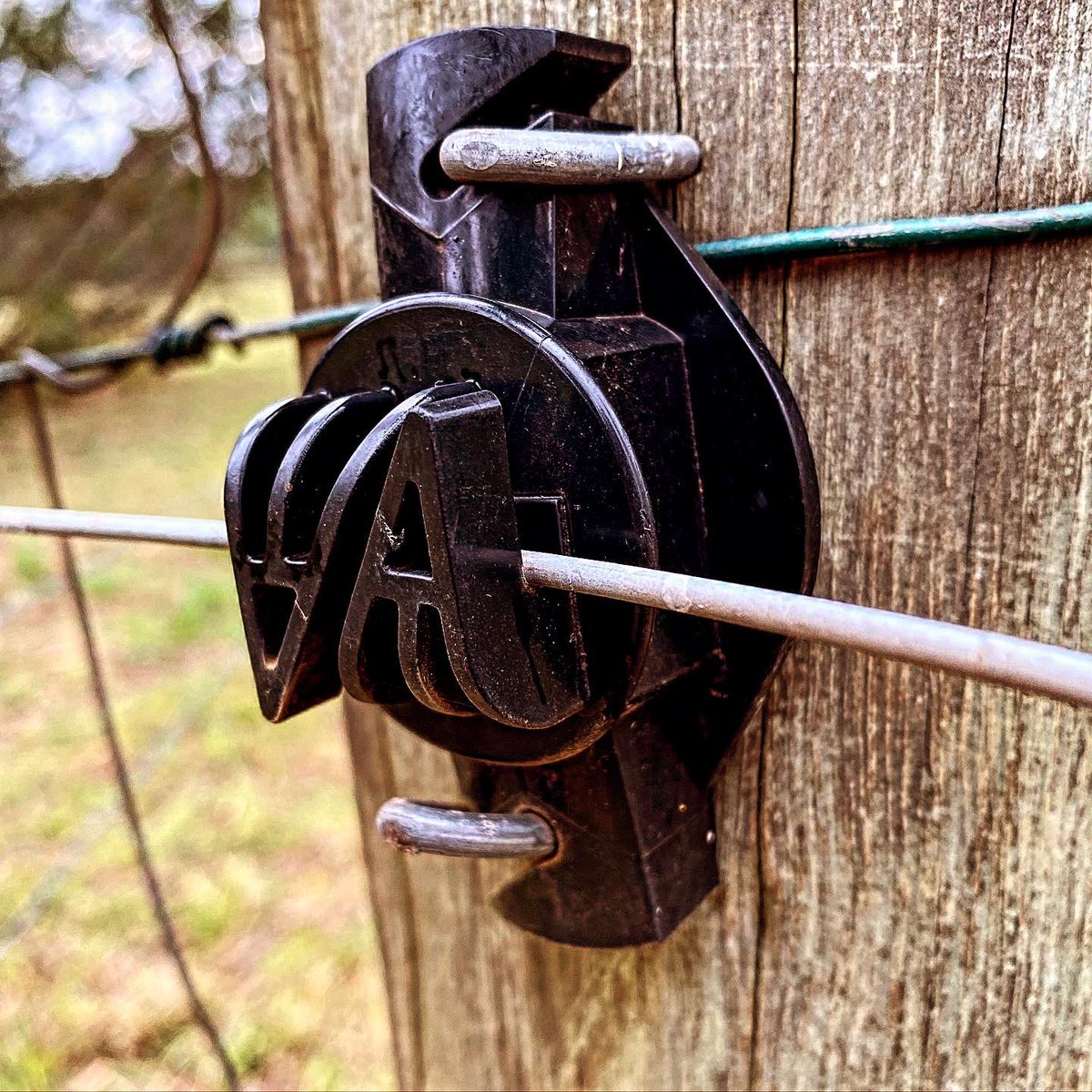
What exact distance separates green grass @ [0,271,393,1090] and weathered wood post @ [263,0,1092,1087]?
64 centimetres

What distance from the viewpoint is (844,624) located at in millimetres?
347

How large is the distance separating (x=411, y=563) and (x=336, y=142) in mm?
415

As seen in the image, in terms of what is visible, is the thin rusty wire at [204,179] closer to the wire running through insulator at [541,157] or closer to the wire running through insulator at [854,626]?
the wire running through insulator at [541,157]

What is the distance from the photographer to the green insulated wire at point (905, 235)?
0.45 m

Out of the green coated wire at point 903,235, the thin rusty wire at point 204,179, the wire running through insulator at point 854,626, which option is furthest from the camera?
the thin rusty wire at point 204,179

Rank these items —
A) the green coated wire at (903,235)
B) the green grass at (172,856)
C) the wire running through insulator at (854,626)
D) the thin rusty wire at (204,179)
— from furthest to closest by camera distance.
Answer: the green grass at (172,856) → the thin rusty wire at (204,179) → the green coated wire at (903,235) → the wire running through insulator at (854,626)

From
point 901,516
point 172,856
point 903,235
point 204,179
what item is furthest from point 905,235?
point 172,856

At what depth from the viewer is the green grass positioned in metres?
1.87

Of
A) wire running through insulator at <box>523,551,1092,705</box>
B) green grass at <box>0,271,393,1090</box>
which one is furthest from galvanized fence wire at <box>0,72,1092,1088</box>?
green grass at <box>0,271,393,1090</box>

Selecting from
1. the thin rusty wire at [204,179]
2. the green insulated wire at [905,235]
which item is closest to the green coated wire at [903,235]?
the green insulated wire at [905,235]

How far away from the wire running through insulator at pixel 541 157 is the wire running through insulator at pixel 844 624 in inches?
7.2

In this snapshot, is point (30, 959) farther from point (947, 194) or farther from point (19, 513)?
point (947, 194)

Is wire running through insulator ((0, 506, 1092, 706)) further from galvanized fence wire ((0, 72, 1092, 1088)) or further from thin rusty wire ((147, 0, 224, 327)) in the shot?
thin rusty wire ((147, 0, 224, 327))

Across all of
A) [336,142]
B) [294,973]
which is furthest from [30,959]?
[336,142]
